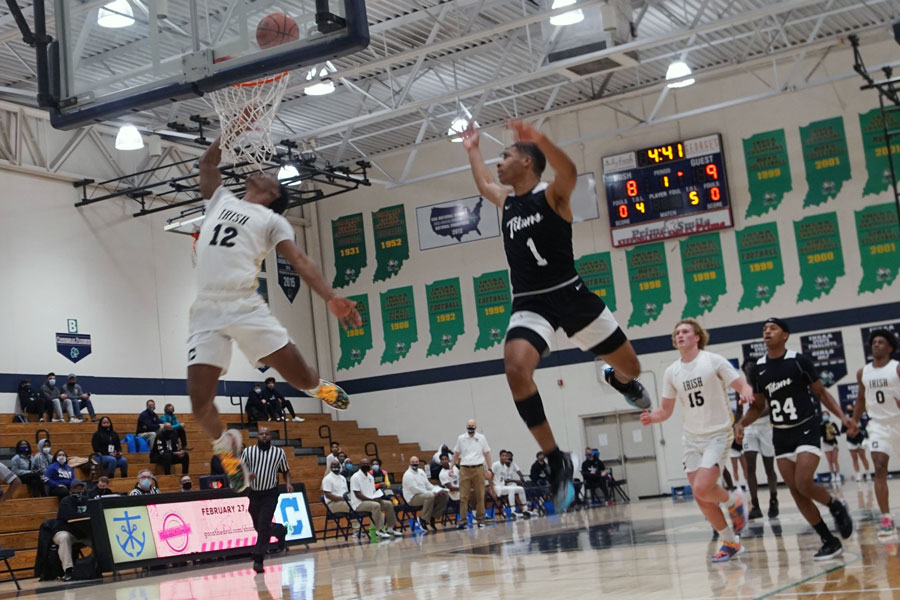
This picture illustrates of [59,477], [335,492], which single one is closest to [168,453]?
[59,477]

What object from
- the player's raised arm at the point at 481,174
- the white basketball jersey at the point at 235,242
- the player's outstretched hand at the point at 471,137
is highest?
the player's outstretched hand at the point at 471,137

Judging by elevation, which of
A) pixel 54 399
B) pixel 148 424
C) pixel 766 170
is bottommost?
pixel 148 424

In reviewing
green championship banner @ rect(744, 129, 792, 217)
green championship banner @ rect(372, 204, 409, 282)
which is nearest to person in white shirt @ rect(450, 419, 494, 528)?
green championship banner @ rect(744, 129, 792, 217)

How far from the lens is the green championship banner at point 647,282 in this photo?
26.4m

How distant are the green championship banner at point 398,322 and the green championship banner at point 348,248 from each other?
125cm

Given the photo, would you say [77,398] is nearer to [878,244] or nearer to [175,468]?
[175,468]

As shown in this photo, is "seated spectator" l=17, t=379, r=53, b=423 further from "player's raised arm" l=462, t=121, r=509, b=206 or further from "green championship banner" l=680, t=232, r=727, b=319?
"player's raised arm" l=462, t=121, r=509, b=206

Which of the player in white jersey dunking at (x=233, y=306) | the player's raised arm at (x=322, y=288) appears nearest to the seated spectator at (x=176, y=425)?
the player in white jersey dunking at (x=233, y=306)

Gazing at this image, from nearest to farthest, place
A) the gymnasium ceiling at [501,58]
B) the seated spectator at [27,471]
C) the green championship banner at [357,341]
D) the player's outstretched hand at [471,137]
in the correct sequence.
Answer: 1. the player's outstretched hand at [471,137]
2. the seated spectator at [27,471]
3. the gymnasium ceiling at [501,58]
4. the green championship banner at [357,341]

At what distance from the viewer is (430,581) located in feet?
31.1

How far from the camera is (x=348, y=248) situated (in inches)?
1196

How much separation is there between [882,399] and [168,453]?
14.5 meters

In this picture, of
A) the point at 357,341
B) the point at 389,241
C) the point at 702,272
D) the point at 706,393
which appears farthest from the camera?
the point at 357,341

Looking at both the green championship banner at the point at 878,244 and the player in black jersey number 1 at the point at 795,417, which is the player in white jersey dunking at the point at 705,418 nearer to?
the player in black jersey number 1 at the point at 795,417
